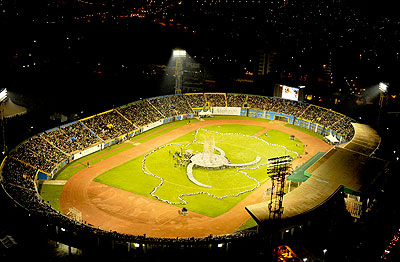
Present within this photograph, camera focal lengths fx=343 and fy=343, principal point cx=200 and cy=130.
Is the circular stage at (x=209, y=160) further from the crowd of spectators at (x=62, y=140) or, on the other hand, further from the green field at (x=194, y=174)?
the crowd of spectators at (x=62, y=140)

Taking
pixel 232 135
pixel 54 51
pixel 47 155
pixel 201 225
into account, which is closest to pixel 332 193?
pixel 201 225

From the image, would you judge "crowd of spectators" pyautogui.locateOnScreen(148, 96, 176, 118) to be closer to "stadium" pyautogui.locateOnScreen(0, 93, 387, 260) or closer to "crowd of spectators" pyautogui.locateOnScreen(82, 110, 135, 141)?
"stadium" pyautogui.locateOnScreen(0, 93, 387, 260)

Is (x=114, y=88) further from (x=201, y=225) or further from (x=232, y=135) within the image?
(x=201, y=225)

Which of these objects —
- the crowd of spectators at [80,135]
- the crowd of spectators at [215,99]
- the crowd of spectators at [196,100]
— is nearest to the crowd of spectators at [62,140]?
the crowd of spectators at [80,135]

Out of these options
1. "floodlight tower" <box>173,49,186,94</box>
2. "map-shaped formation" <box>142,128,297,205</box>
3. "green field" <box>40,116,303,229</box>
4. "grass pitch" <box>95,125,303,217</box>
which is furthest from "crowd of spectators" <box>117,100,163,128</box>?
"map-shaped formation" <box>142,128,297,205</box>

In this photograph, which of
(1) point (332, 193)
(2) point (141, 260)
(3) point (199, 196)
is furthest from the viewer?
(3) point (199, 196)

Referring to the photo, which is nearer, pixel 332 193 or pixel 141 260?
pixel 141 260

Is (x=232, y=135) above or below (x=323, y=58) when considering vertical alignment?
below

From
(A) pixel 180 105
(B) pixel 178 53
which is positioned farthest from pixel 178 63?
(A) pixel 180 105
